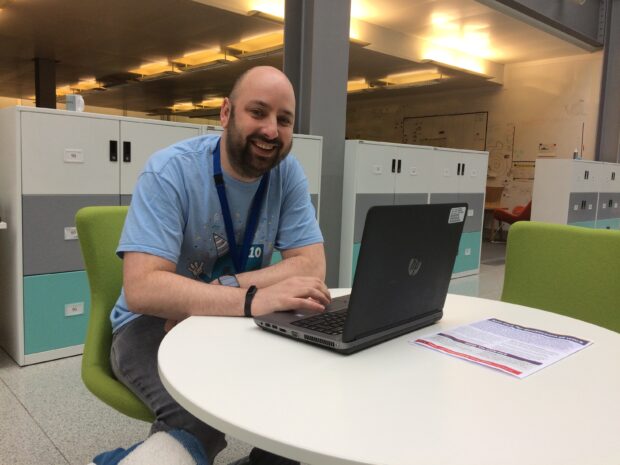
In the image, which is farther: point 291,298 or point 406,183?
point 406,183

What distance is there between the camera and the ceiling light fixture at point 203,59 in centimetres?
777

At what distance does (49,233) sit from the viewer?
2.73 m

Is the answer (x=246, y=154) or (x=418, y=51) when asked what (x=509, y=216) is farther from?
(x=246, y=154)

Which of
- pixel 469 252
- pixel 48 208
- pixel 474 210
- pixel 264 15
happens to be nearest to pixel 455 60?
pixel 474 210

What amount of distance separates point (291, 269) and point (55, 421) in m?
1.38

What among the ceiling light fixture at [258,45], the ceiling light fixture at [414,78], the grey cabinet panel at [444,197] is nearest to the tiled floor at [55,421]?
the grey cabinet panel at [444,197]

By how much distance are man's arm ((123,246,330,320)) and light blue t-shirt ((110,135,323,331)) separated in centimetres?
8

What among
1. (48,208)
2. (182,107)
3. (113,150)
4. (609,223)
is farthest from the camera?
(182,107)

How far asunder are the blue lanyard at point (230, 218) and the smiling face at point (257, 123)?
0.05m

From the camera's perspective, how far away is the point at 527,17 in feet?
20.1

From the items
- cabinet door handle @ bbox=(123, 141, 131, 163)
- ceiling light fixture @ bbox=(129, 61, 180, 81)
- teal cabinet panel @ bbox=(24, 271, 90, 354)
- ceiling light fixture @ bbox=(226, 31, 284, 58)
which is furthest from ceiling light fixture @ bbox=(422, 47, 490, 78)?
teal cabinet panel @ bbox=(24, 271, 90, 354)

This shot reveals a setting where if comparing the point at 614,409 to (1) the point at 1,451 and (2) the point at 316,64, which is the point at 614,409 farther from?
(2) the point at 316,64

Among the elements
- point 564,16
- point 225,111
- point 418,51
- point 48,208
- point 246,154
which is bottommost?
point 48,208

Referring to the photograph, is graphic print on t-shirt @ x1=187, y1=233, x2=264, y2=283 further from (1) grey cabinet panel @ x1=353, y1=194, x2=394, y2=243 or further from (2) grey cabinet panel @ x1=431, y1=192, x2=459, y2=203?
(2) grey cabinet panel @ x1=431, y1=192, x2=459, y2=203
